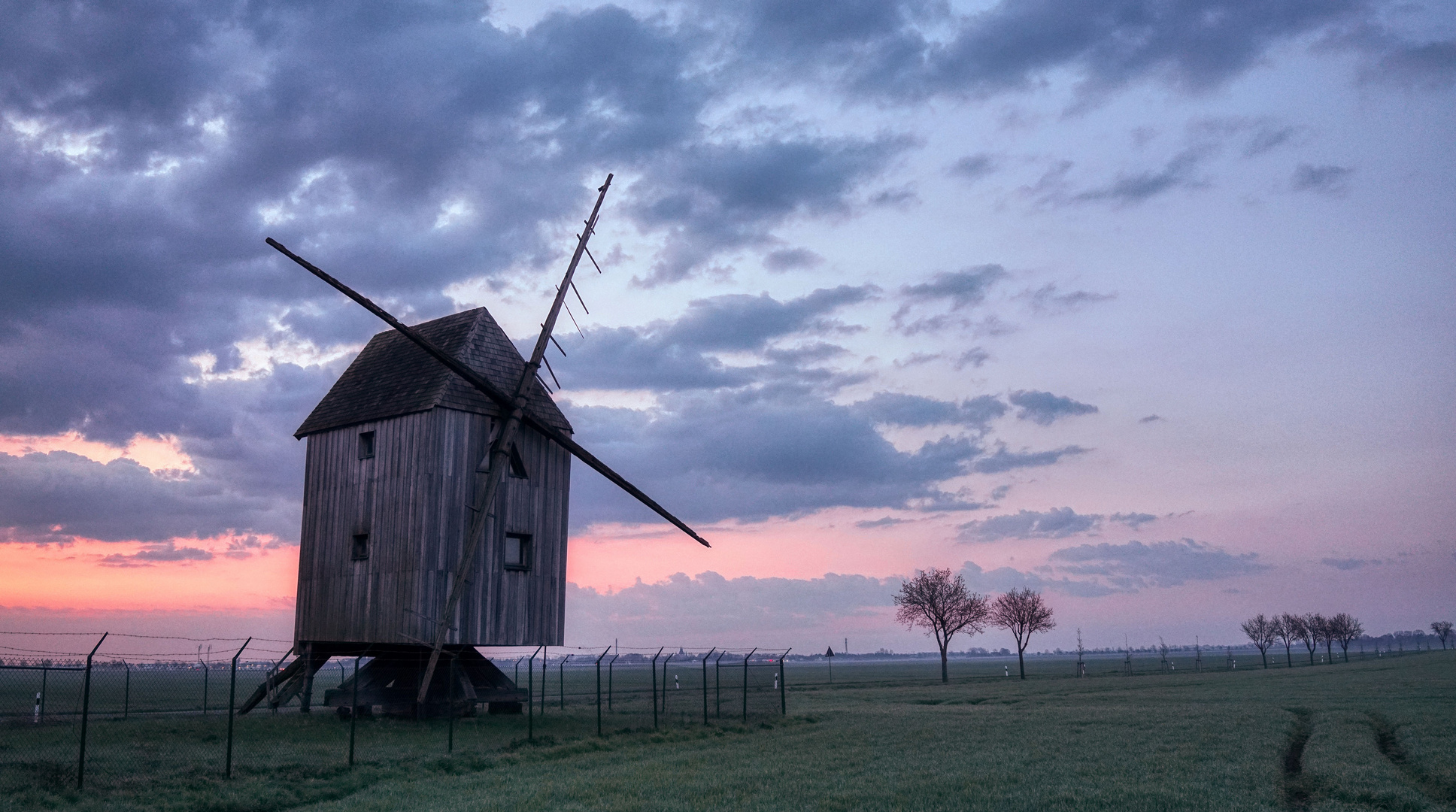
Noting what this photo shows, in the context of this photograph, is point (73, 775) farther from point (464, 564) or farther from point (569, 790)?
point (464, 564)

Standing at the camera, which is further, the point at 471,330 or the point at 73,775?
the point at 471,330

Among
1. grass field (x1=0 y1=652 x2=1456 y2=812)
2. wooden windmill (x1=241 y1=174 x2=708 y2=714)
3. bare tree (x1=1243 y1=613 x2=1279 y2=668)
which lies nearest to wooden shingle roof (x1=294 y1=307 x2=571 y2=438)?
wooden windmill (x1=241 y1=174 x2=708 y2=714)

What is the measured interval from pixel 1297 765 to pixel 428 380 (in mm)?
26871

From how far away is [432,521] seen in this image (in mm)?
30516

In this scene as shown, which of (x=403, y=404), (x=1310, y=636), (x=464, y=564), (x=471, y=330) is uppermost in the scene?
(x=471, y=330)

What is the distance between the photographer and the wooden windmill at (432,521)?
30703 mm

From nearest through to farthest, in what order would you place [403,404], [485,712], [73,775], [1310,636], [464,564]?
[73,775]
[464,564]
[403,404]
[485,712]
[1310,636]

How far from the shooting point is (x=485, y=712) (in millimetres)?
34594

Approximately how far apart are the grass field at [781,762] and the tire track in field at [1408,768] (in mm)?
94

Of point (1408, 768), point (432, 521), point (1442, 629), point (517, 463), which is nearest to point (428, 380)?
point (517, 463)

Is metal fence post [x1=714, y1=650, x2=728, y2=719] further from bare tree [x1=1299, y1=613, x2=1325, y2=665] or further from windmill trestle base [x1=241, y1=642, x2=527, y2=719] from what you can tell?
bare tree [x1=1299, y1=613, x2=1325, y2=665]

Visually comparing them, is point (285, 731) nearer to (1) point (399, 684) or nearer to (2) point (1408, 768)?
(1) point (399, 684)

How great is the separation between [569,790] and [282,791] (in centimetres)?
512

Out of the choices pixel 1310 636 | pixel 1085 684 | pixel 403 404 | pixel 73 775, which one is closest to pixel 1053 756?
pixel 73 775
